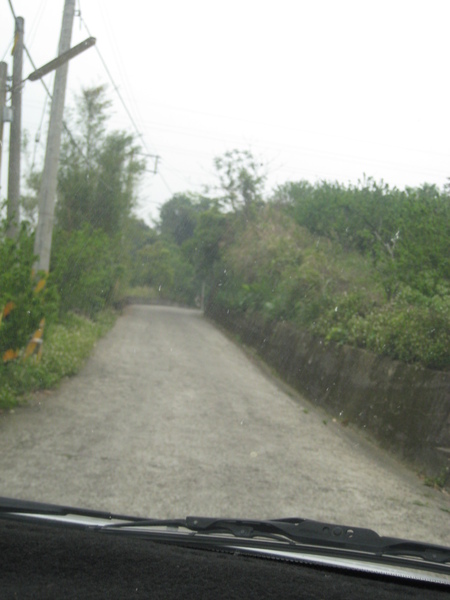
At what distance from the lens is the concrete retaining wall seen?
29.2 ft

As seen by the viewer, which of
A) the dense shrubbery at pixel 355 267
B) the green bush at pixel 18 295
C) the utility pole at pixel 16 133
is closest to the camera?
the green bush at pixel 18 295

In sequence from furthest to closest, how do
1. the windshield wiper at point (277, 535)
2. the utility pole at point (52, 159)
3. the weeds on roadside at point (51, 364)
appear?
the utility pole at point (52, 159) → the weeds on roadside at point (51, 364) → the windshield wiper at point (277, 535)

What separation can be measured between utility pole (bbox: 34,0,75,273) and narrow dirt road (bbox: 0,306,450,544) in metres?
2.67

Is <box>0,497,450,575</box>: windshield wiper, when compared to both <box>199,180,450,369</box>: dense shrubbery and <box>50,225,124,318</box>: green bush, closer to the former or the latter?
<box>199,180,450,369</box>: dense shrubbery

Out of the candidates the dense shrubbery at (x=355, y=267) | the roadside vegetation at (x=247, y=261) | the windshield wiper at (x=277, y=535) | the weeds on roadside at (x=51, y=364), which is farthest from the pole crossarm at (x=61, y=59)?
the windshield wiper at (x=277, y=535)

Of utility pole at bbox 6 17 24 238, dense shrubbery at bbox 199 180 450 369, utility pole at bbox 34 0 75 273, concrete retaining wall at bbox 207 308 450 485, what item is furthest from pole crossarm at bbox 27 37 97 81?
concrete retaining wall at bbox 207 308 450 485

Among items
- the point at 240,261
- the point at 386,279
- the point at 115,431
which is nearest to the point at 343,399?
the point at 386,279

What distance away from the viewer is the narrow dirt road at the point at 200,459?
631 centimetres

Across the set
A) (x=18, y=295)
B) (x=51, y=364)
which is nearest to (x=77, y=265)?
(x=51, y=364)

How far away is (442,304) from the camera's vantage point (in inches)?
383

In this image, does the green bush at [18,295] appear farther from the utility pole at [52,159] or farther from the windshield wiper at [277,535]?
the windshield wiper at [277,535]

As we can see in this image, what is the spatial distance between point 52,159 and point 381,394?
770 centimetres

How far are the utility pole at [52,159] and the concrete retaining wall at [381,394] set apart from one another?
6.05 metres

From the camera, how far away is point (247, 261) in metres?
26.9
